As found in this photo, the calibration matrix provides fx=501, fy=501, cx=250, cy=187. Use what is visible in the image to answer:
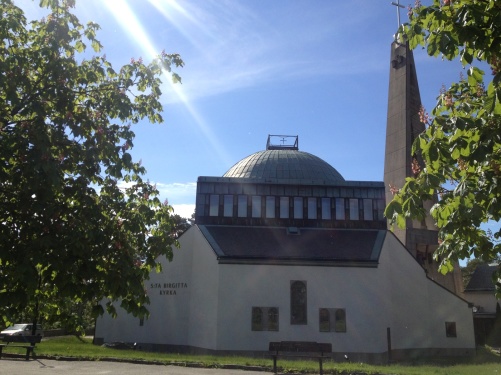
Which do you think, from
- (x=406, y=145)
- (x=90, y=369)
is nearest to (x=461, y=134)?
(x=90, y=369)

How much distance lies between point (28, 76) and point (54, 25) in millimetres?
914

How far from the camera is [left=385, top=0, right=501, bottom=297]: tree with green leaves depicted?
16.6ft

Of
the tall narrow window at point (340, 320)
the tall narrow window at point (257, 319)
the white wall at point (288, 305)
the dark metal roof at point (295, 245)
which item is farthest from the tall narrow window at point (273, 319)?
the tall narrow window at point (340, 320)

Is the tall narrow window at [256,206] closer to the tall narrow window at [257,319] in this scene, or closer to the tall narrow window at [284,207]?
the tall narrow window at [284,207]

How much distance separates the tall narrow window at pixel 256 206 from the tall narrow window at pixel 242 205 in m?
0.60

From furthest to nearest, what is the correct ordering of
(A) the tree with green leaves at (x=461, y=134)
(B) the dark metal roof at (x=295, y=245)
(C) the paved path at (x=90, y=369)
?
(B) the dark metal roof at (x=295, y=245), (C) the paved path at (x=90, y=369), (A) the tree with green leaves at (x=461, y=134)

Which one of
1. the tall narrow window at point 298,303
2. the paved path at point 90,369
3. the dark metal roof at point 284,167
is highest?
the dark metal roof at point 284,167

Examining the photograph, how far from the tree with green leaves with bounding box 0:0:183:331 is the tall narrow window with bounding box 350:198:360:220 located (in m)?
29.5

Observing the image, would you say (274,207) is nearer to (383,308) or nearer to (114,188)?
(383,308)

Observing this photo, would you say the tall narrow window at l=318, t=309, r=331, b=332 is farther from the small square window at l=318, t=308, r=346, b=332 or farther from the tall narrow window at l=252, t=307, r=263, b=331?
the tall narrow window at l=252, t=307, r=263, b=331

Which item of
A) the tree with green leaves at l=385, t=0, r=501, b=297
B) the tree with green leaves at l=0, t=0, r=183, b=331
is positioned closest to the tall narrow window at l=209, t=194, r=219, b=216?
the tree with green leaves at l=0, t=0, r=183, b=331

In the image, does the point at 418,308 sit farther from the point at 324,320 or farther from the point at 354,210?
the point at 354,210

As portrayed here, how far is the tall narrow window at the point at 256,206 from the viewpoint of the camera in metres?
37.0

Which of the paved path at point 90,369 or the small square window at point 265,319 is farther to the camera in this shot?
the small square window at point 265,319
